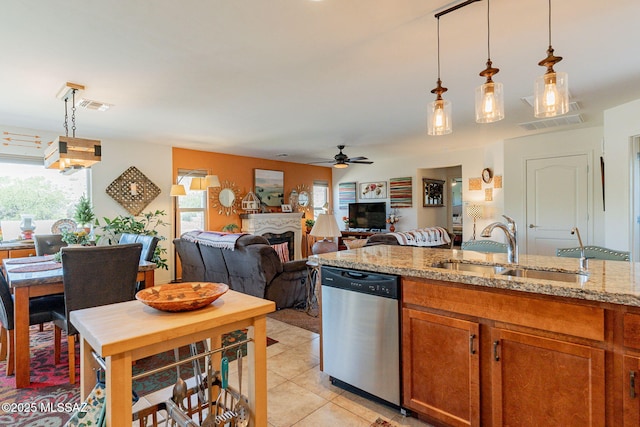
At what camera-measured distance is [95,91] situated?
10.3 ft

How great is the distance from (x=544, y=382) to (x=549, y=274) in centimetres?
63

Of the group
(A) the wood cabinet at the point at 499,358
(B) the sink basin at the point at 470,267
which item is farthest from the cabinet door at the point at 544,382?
(B) the sink basin at the point at 470,267

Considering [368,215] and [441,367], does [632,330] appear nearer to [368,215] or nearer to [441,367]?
[441,367]

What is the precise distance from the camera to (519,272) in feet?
6.51

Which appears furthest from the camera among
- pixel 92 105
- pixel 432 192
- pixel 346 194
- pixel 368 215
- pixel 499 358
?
pixel 346 194

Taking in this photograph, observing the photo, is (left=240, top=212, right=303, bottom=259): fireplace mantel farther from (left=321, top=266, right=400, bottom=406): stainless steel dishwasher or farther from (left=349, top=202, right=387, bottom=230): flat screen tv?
(left=321, top=266, right=400, bottom=406): stainless steel dishwasher

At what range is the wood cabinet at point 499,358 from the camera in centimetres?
141

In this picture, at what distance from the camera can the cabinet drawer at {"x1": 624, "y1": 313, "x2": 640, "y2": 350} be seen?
4.25 ft

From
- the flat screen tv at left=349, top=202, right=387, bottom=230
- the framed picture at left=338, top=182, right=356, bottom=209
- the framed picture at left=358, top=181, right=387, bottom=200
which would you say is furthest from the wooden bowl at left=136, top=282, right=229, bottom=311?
the framed picture at left=338, top=182, right=356, bottom=209

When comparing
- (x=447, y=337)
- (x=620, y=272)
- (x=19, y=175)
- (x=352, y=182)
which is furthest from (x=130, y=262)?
(x=352, y=182)

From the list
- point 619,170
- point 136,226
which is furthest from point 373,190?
point 136,226

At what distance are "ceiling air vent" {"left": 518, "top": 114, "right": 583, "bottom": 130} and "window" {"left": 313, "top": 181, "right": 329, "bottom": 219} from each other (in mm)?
4951

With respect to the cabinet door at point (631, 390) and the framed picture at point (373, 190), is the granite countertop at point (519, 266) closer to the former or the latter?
the cabinet door at point (631, 390)

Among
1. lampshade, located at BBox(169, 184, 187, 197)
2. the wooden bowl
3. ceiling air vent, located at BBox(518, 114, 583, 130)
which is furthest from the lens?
lampshade, located at BBox(169, 184, 187, 197)
